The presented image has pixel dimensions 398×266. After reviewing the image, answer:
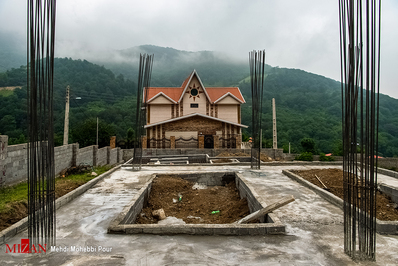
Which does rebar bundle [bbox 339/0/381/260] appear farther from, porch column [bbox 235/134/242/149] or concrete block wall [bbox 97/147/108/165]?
porch column [bbox 235/134/242/149]

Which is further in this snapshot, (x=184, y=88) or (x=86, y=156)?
(x=184, y=88)

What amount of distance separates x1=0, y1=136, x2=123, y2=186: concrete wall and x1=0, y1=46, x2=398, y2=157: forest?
10387 mm

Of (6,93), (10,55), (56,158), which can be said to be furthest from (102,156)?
(10,55)

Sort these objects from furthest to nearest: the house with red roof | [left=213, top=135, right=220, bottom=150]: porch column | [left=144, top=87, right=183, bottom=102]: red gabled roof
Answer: [left=144, top=87, right=183, bottom=102]: red gabled roof < the house with red roof < [left=213, top=135, right=220, bottom=150]: porch column

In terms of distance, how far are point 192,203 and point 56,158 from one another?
22.4ft

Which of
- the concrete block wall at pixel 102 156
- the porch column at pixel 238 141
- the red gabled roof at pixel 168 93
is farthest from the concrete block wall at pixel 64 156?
the red gabled roof at pixel 168 93

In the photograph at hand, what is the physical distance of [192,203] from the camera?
26.2 feet

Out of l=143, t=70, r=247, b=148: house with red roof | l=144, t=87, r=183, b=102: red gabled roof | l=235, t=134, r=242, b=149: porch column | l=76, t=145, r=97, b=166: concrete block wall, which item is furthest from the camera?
l=144, t=87, r=183, b=102: red gabled roof

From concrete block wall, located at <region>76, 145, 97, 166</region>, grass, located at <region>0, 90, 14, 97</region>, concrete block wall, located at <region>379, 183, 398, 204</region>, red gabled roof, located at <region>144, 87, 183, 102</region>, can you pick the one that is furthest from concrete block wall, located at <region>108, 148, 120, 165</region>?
grass, located at <region>0, 90, 14, 97</region>

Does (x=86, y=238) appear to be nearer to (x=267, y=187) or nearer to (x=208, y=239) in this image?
(x=208, y=239)

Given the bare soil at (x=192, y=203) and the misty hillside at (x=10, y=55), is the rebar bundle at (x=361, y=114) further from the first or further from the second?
the misty hillside at (x=10, y=55)

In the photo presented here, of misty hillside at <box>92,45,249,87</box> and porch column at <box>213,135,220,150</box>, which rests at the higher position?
misty hillside at <box>92,45,249,87</box>

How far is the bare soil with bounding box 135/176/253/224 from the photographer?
6602 millimetres

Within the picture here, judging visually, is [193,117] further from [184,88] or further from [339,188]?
[339,188]
